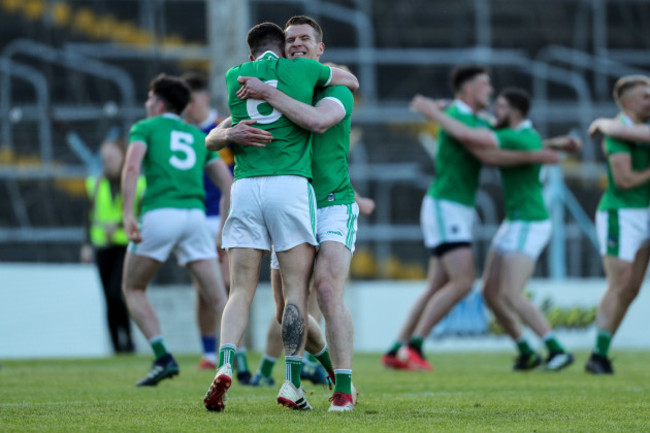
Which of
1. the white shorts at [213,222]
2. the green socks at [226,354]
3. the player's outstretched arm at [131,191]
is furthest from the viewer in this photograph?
the white shorts at [213,222]

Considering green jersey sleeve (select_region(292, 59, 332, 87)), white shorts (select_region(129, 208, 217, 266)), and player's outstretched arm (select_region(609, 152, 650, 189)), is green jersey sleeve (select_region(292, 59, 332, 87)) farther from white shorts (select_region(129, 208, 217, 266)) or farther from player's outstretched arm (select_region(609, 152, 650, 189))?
player's outstretched arm (select_region(609, 152, 650, 189))

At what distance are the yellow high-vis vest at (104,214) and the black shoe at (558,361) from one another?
499 cm

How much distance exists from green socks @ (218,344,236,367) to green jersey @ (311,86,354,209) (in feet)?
2.63

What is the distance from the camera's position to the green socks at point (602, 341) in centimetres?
782

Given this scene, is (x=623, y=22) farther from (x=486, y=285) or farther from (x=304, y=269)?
(x=304, y=269)

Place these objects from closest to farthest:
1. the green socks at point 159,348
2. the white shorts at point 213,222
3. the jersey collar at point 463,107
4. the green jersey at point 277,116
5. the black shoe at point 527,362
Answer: the green jersey at point 277,116 → the green socks at point 159,348 → the white shorts at point 213,222 → the black shoe at point 527,362 → the jersey collar at point 463,107

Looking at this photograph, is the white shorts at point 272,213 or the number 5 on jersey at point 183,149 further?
the number 5 on jersey at point 183,149

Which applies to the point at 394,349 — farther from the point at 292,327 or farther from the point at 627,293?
the point at 292,327

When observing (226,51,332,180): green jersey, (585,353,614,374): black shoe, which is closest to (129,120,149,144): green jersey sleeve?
(226,51,332,180): green jersey

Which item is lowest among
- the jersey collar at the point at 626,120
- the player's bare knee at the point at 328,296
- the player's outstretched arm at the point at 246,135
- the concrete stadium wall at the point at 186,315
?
the concrete stadium wall at the point at 186,315

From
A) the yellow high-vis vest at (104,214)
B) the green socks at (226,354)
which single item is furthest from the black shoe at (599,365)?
the yellow high-vis vest at (104,214)

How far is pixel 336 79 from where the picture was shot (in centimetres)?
504

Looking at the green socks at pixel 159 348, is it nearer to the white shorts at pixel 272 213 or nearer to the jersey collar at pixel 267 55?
the white shorts at pixel 272 213

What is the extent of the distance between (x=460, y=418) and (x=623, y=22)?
1685 cm
